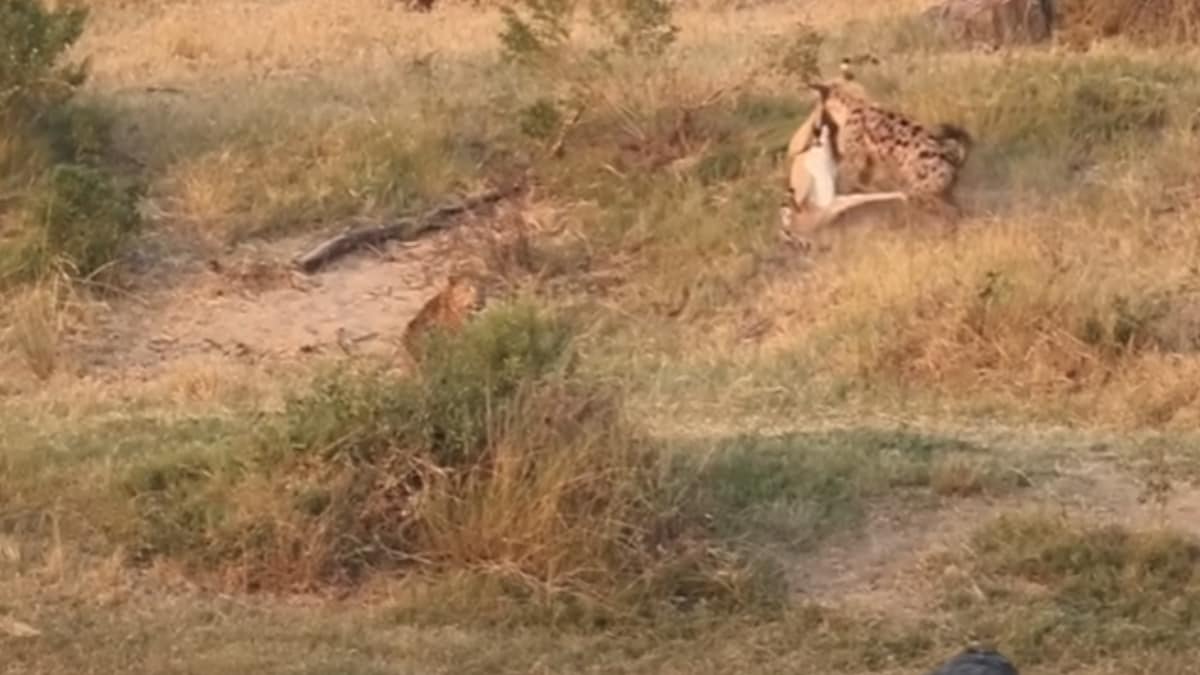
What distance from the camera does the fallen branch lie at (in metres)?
12.3

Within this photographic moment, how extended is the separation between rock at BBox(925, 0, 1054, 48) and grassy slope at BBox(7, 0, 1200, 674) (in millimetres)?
424

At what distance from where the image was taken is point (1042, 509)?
287 inches

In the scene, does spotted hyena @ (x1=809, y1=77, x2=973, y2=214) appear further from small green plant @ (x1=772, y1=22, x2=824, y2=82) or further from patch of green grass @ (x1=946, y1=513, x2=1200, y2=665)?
patch of green grass @ (x1=946, y1=513, x2=1200, y2=665)

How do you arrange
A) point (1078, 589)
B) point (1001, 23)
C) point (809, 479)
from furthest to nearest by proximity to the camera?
point (1001, 23) → point (809, 479) → point (1078, 589)

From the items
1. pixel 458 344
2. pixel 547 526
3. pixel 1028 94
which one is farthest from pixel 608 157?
pixel 547 526

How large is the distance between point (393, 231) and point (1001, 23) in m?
4.80

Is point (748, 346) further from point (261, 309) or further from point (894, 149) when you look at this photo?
point (261, 309)

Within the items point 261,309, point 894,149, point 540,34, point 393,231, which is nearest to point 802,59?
point 540,34

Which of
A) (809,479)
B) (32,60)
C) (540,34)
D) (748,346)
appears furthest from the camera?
(540,34)

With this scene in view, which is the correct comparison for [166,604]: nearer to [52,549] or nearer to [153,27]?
[52,549]

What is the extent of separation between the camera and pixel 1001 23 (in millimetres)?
15117

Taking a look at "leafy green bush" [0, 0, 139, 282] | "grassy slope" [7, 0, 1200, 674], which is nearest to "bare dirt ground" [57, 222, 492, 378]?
"leafy green bush" [0, 0, 139, 282]

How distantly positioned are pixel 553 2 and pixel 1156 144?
3664 mm

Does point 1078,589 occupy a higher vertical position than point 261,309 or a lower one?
higher
